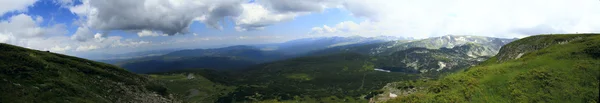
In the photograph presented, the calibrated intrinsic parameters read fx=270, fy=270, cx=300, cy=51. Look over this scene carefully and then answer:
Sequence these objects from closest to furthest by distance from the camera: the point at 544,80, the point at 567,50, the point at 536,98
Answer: the point at 536,98
the point at 544,80
the point at 567,50

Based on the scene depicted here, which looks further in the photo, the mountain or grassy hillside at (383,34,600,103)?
grassy hillside at (383,34,600,103)

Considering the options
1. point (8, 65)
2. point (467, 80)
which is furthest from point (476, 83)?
point (8, 65)

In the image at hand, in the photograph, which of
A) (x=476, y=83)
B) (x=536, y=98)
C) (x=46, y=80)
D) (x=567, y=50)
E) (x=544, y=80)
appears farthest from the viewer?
(x=567, y=50)

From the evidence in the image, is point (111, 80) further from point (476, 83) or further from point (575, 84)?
point (575, 84)

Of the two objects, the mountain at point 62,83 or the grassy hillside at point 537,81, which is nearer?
the mountain at point 62,83
